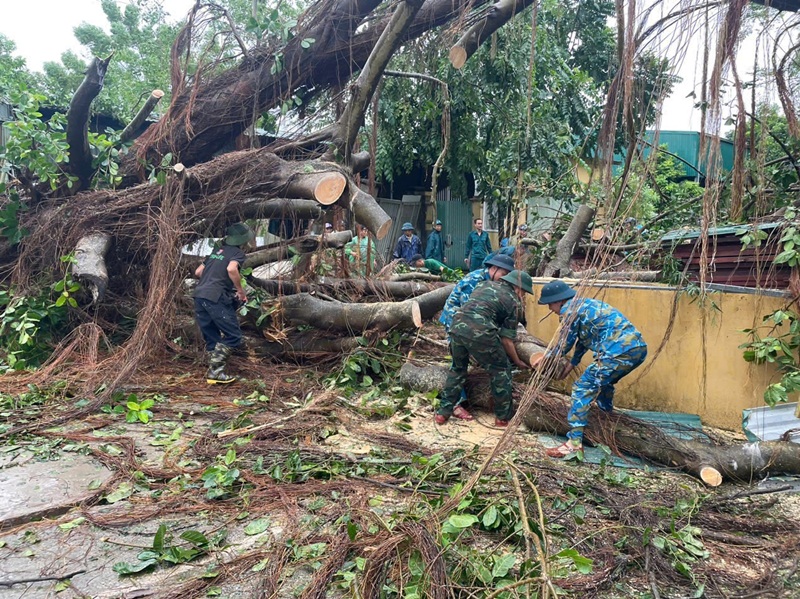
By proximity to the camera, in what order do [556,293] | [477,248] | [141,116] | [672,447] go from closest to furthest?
[672,447] < [556,293] < [141,116] < [477,248]

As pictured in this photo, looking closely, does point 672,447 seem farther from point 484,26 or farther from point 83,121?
point 83,121

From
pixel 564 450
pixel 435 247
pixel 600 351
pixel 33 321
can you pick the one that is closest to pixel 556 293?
pixel 600 351

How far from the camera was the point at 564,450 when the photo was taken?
4.48 metres

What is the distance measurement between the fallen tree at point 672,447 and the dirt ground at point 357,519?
0.12 metres

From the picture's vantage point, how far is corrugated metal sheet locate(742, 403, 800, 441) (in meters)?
4.45

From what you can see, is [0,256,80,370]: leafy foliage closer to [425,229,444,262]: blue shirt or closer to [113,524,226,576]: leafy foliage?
[113,524,226,576]: leafy foliage

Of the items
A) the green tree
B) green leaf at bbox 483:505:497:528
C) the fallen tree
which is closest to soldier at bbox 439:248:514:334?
the fallen tree

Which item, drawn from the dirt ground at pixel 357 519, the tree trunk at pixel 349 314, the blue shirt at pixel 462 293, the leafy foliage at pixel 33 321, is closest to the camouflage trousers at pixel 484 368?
the dirt ground at pixel 357 519

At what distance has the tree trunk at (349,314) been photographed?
21.2ft

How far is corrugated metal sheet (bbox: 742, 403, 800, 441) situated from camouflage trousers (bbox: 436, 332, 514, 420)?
187 centimetres

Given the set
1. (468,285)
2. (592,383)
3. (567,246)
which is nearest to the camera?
(592,383)

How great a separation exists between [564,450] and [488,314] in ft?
4.32

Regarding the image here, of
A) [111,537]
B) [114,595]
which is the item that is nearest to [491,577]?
[114,595]

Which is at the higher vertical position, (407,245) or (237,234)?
(237,234)
